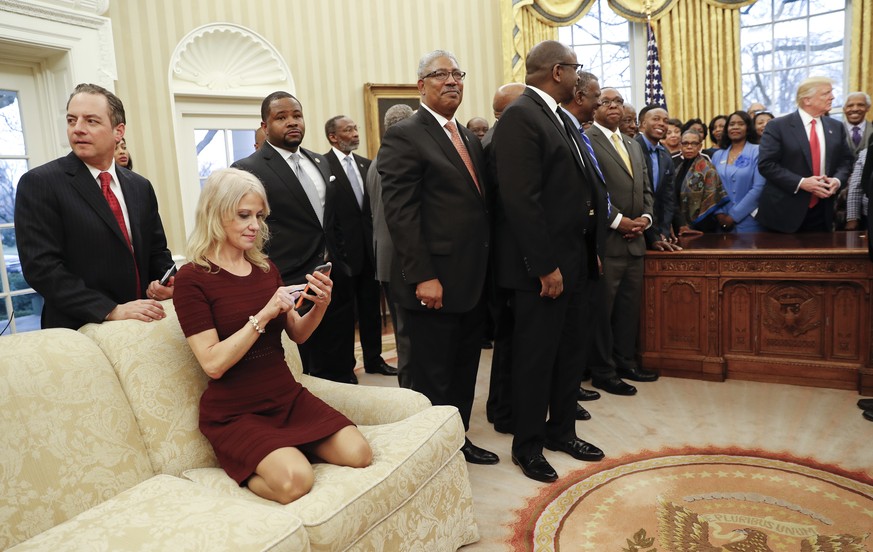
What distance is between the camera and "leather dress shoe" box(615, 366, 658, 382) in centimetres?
403

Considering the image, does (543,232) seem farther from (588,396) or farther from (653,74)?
(653,74)

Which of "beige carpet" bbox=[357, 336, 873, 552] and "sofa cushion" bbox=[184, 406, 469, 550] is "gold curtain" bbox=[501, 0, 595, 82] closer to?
"beige carpet" bbox=[357, 336, 873, 552]

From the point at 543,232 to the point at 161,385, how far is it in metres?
1.48

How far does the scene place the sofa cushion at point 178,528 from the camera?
57.2 inches

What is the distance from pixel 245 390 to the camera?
195cm

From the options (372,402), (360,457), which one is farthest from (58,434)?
(372,402)

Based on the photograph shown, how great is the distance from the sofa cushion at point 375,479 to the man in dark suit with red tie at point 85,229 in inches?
26.4

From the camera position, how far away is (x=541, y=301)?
2686 mm

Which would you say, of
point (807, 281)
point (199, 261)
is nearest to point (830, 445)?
point (807, 281)

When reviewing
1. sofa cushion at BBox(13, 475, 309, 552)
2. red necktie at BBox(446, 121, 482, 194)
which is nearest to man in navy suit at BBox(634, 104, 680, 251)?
red necktie at BBox(446, 121, 482, 194)

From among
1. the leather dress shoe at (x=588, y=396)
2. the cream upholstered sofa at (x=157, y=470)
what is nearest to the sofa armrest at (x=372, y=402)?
the cream upholstered sofa at (x=157, y=470)

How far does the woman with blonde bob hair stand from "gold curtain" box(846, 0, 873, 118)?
21.7 feet

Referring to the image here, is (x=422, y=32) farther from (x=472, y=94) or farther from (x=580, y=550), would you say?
(x=580, y=550)

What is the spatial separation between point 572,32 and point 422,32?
2.06 metres
